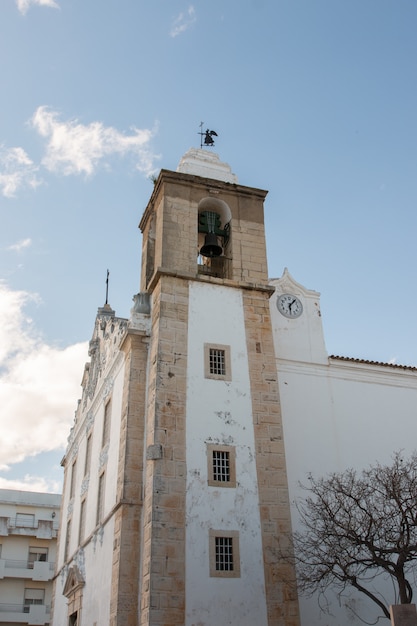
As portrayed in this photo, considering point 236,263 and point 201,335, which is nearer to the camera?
point 201,335

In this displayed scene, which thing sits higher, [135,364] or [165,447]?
[135,364]

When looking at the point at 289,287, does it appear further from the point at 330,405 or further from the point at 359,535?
the point at 359,535

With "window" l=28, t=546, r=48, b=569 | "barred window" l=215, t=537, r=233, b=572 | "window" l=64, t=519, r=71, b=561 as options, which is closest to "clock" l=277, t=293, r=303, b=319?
"barred window" l=215, t=537, r=233, b=572

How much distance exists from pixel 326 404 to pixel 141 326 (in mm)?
5687

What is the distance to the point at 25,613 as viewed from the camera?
36.6 meters

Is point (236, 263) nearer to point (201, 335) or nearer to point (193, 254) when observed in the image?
point (193, 254)

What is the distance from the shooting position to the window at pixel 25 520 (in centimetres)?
3981

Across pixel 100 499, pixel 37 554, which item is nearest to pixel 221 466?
→ pixel 100 499

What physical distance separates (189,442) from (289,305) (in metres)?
6.47

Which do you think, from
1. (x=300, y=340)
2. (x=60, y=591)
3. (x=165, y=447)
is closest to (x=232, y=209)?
(x=300, y=340)

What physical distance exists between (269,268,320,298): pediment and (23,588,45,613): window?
26480 millimetres

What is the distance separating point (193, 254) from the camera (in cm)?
1927

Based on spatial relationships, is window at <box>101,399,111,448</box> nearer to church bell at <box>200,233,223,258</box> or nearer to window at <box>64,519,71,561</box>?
window at <box>64,519,71,561</box>

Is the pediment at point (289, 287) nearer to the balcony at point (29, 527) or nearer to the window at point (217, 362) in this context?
the window at point (217, 362)
